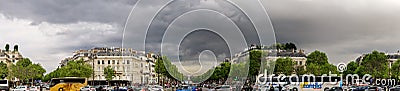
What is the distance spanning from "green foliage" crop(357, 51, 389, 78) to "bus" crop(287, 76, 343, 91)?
2077 inches

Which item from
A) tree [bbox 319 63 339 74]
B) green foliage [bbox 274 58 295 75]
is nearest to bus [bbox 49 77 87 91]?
green foliage [bbox 274 58 295 75]

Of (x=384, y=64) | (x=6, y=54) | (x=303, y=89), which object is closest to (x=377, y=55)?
(x=384, y=64)

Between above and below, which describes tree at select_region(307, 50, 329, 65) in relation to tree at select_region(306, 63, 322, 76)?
above

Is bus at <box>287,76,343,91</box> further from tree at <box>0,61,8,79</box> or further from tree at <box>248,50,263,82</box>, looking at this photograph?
tree at <box>0,61,8,79</box>

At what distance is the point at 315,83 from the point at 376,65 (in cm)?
5906

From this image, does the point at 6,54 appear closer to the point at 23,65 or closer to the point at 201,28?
the point at 23,65

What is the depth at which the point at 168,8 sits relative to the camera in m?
27.3

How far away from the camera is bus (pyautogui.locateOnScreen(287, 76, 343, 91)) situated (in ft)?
169

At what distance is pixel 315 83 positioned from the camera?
51750 millimetres

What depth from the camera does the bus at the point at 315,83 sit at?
5141 cm

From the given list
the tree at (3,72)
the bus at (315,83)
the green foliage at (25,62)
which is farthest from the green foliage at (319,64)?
the green foliage at (25,62)

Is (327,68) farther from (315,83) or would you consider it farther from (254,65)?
(315,83)

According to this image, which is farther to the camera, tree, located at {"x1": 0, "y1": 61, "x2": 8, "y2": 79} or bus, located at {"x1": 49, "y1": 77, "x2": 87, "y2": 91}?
tree, located at {"x1": 0, "y1": 61, "x2": 8, "y2": 79}

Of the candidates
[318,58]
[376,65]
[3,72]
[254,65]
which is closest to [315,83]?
[254,65]
